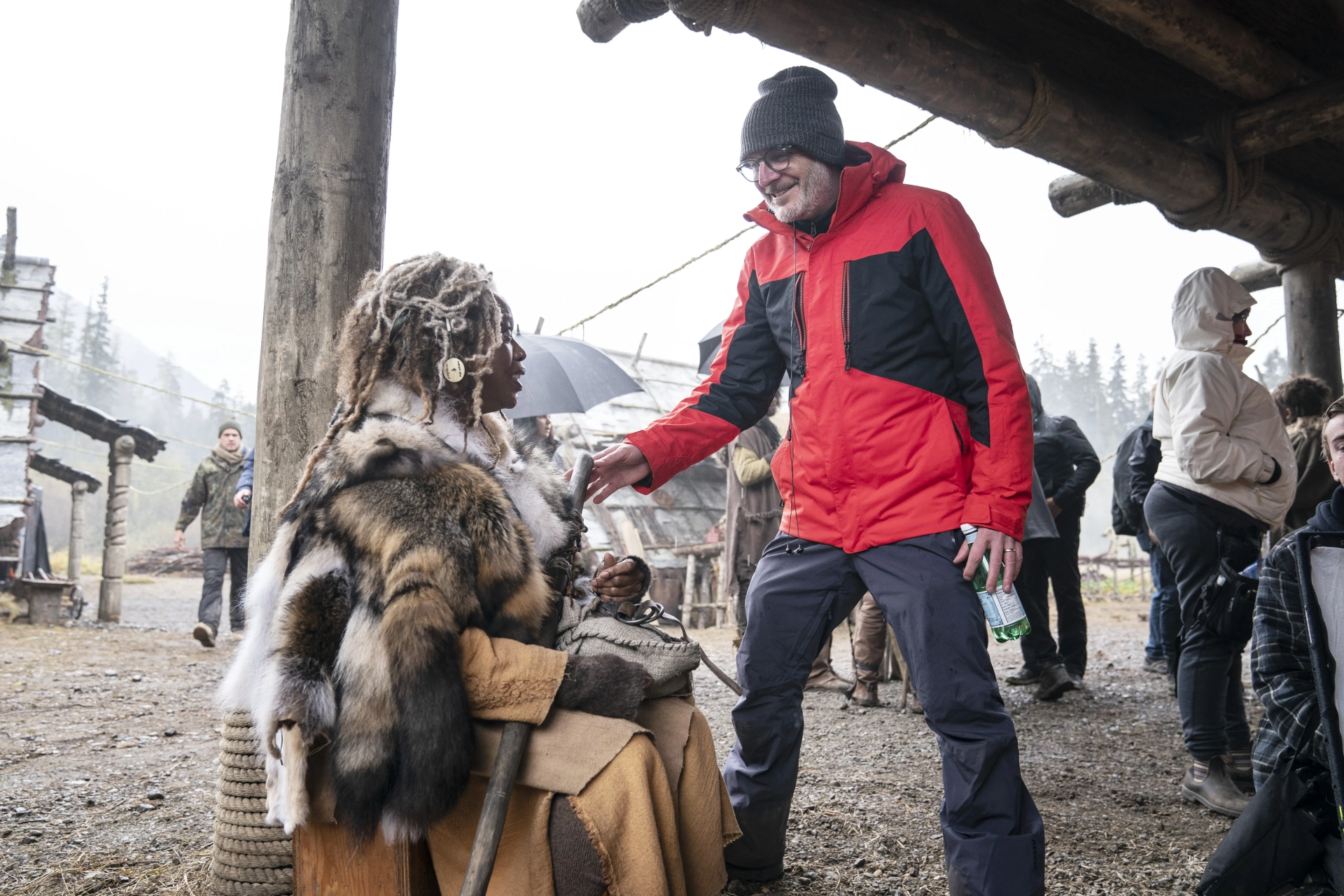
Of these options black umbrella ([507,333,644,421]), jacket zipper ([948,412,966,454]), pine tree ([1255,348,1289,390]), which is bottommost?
jacket zipper ([948,412,966,454])

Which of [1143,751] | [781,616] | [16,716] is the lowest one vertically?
[16,716]

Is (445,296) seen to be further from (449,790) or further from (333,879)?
(333,879)

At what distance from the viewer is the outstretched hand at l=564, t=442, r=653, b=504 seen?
8.57 feet

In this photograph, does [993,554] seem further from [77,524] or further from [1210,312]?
[77,524]

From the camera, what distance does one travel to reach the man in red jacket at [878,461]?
2.29 metres

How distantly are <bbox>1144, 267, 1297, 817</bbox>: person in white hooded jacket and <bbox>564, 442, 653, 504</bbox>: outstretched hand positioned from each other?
88.1 inches

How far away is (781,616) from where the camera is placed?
2605 mm

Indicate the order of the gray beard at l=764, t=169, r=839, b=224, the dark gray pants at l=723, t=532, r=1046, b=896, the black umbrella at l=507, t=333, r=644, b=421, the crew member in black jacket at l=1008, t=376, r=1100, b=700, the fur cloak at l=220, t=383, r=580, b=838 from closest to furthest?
the fur cloak at l=220, t=383, r=580, b=838 < the dark gray pants at l=723, t=532, r=1046, b=896 < the gray beard at l=764, t=169, r=839, b=224 < the crew member in black jacket at l=1008, t=376, r=1100, b=700 < the black umbrella at l=507, t=333, r=644, b=421

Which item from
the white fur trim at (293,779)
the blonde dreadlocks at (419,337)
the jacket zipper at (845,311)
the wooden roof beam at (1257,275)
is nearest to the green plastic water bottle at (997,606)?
the jacket zipper at (845,311)

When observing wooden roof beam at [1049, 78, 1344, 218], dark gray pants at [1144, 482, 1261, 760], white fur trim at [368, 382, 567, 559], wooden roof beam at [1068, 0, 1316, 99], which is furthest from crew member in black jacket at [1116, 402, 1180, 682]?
white fur trim at [368, 382, 567, 559]

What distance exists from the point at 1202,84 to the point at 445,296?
413 cm

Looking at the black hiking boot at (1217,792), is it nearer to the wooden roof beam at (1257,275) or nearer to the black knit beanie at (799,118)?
the black knit beanie at (799,118)

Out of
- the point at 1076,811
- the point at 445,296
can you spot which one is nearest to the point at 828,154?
the point at 445,296

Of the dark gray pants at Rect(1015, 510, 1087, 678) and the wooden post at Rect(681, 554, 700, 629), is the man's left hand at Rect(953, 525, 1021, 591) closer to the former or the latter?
the dark gray pants at Rect(1015, 510, 1087, 678)
